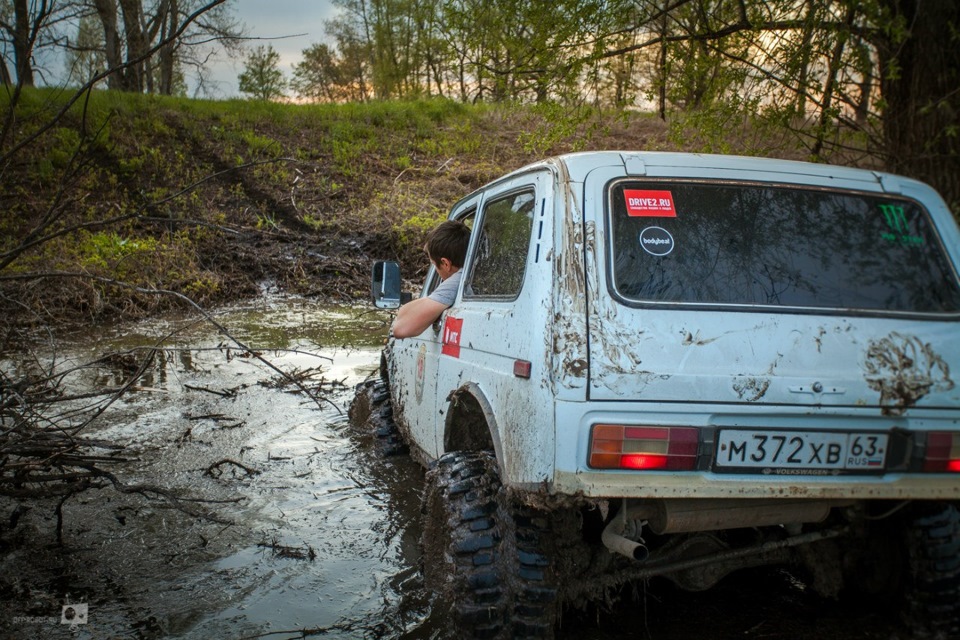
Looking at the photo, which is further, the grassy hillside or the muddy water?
the grassy hillside

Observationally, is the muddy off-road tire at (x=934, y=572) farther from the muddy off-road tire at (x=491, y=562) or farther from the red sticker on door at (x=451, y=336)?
the red sticker on door at (x=451, y=336)

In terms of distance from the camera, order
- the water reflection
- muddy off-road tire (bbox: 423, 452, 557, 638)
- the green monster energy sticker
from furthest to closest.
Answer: the water reflection < the green monster energy sticker < muddy off-road tire (bbox: 423, 452, 557, 638)

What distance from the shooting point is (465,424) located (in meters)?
3.51

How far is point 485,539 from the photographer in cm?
269

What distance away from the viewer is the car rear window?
2713 mm

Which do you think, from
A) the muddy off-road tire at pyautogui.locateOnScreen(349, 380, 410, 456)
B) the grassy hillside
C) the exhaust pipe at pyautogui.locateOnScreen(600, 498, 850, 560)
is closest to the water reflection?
the muddy off-road tire at pyautogui.locateOnScreen(349, 380, 410, 456)

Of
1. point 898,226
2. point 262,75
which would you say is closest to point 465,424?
point 898,226

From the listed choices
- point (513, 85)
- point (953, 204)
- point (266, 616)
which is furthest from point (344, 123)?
point (266, 616)

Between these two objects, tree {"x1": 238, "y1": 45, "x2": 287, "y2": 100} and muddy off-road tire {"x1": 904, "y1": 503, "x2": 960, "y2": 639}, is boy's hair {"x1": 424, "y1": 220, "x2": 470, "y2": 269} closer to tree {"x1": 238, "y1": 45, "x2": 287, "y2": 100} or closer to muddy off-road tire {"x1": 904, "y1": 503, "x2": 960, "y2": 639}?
muddy off-road tire {"x1": 904, "y1": 503, "x2": 960, "y2": 639}

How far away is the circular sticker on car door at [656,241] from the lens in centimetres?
274

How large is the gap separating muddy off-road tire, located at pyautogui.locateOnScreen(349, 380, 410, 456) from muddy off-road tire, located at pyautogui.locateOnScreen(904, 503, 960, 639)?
3.57 metres

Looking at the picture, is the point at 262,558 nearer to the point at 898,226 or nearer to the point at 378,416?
the point at 378,416

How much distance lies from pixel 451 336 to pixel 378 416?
2372mm

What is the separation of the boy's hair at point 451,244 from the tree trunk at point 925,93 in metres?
3.15
